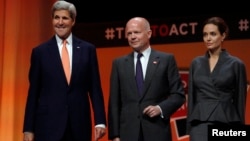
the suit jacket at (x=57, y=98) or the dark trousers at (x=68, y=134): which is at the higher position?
the suit jacket at (x=57, y=98)

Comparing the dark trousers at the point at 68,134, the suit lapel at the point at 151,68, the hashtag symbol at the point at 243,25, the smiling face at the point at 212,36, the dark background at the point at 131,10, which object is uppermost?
the dark background at the point at 131,10

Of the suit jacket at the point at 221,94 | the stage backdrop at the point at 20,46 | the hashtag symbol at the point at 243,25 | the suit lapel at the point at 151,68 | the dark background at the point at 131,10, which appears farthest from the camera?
the dark background at the point at 131,10

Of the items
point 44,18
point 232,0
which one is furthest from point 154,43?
point 44,18

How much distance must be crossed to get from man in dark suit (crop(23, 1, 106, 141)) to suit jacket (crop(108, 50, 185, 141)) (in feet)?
0.37

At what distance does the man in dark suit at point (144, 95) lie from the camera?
2.91 m

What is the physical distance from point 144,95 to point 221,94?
425 millimetres

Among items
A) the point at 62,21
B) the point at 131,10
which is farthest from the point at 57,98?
the point at 131,10

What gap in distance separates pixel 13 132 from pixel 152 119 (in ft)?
4.48

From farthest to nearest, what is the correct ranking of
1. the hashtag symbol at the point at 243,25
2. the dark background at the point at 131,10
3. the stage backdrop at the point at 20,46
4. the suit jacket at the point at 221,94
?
1. the dark background at the point at 131,10
2. the hashtag symbol at the point at 243,25
3. the stage backdrop at the point at 20,46
4. the suit jacket at the point at 221,94

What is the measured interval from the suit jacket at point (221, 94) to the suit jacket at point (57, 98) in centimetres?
55

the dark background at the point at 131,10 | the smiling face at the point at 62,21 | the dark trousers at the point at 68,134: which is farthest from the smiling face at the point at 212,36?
the dark background at the point at 131,10

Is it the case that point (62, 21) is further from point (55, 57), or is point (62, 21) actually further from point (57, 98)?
point (57, 98)

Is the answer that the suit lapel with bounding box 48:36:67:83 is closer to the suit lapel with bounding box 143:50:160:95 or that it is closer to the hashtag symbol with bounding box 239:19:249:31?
the suit lapel with bounding box 143:50:160:95

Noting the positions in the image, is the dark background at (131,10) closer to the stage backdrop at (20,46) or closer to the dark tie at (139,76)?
the stage backdrop at (20,46)
